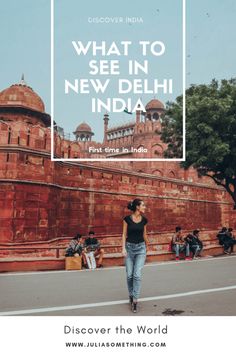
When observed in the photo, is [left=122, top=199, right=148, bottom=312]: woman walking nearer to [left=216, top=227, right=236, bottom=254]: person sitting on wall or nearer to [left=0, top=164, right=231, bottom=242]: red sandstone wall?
[left=216, top=227, right=236, bottom=254]: person sitting on wall

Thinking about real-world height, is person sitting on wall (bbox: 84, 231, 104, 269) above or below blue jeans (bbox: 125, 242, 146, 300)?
below

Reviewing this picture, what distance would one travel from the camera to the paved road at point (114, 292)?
14.7 feet

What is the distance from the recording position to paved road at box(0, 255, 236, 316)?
14.7 feet

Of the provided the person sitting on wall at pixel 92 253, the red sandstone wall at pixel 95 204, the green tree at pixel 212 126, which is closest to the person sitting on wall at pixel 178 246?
the person sitting on wall at pixel 92 253

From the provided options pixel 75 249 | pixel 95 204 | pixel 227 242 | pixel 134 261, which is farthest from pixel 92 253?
pixel 95 204

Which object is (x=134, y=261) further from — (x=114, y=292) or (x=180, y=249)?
(x=180, y=249)

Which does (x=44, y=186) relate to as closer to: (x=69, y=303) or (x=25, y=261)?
(x=25, y=261)

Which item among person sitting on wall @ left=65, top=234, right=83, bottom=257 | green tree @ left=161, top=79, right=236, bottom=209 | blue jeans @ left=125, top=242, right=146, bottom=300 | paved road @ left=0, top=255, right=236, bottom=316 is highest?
green tree @ left=161, top=79, right=236, bottom=209

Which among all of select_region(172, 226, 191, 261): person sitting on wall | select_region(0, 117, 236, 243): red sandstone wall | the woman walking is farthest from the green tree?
the woman walking

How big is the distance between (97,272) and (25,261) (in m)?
1.47

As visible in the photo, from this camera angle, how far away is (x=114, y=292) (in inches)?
219

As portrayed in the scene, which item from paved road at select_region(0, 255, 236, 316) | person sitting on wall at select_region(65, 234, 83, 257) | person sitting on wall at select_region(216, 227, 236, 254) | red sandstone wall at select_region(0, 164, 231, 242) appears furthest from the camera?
red sandstone wall at select_region(0, 164, 231, 242)

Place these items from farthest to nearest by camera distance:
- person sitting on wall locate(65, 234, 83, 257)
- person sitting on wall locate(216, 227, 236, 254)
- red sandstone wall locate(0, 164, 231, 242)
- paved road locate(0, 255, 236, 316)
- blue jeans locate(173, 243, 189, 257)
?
1. red sandstone wall locate(0, 164, 231, 242)
2. person sitting on wall locate(216, 227, 236, 254)
3. blue jeans locate(173, 243, 189, 257)
4. person sitting on wall locate(65, 234, 83, 257)
5. paved road locate(0, 255, 236, 316)
